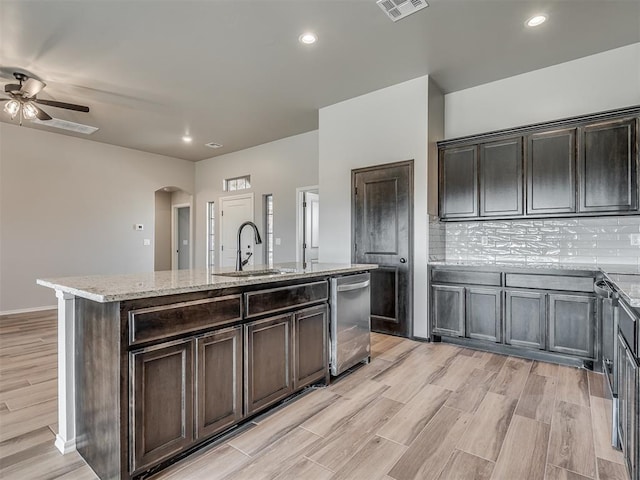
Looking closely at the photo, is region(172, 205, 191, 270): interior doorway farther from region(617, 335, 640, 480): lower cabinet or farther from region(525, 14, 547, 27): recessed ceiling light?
region(617, 335, 640, 480): lower cabinet

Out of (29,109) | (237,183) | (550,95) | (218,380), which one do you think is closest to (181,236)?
(237,183)

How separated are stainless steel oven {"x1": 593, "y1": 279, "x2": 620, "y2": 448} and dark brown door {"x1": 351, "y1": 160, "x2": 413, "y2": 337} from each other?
1.77m

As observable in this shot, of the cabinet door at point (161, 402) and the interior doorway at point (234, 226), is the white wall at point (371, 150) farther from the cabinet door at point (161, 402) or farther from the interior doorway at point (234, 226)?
the cabinet door at point (161, 402)

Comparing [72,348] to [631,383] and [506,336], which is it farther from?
[506,336]

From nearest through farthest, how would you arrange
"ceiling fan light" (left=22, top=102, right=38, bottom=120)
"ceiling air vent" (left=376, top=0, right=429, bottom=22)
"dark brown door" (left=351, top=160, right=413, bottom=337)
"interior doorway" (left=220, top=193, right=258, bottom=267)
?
"ceiling air vent" (left=376, top=0, right=429, bottom=22), "ceiling fan light" (left=22, top=102, right=38, bottom=120), "dark brown door" (left=351, top=160, right=413, bottom=337), "interior doorway" (left=220, top=193, right=258, bottom=267)

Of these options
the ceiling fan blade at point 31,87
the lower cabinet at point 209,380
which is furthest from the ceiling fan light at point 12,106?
the lower cabinet at point 209,380

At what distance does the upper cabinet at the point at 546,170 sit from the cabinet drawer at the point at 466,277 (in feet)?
2.32

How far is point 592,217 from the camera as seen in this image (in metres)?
3.42

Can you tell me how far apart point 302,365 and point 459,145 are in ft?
10.0

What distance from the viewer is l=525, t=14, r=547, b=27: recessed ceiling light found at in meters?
2.90

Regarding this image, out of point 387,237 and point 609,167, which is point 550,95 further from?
point 387,237

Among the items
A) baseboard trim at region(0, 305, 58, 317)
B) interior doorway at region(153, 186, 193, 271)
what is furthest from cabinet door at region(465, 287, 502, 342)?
interior doorway at region(153, 186, 193, 271)

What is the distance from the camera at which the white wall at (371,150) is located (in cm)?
397

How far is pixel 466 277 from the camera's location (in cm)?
365
